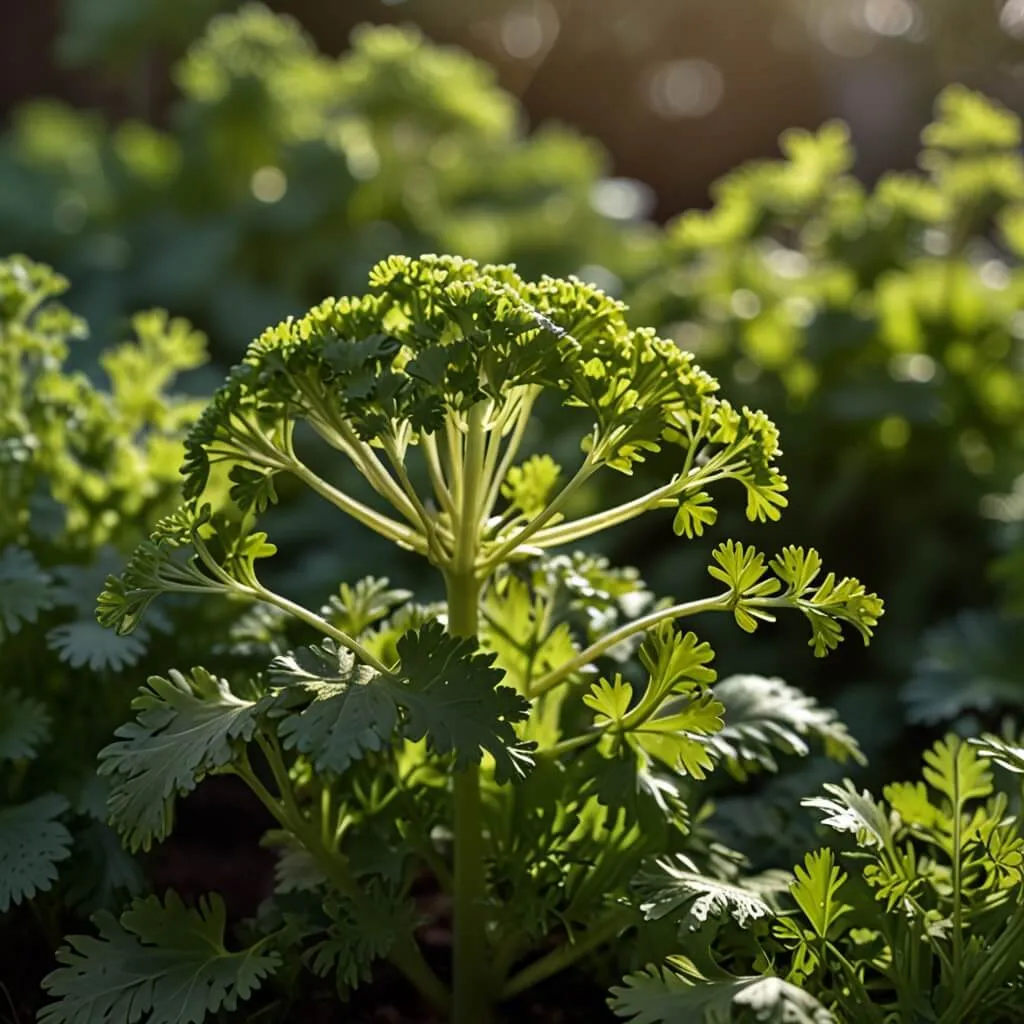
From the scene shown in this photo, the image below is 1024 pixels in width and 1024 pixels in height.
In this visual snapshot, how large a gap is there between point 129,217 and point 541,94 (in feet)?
16.2

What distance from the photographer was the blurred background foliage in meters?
2.11

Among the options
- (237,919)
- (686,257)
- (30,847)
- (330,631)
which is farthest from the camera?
(686,257)

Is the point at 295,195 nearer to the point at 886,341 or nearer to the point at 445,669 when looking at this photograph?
the point at 886,341

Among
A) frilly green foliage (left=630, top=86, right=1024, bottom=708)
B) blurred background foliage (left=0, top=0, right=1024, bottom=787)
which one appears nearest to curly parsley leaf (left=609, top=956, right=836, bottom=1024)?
blurred background foliage (left=0, top=0, right=1024, bottom=787)

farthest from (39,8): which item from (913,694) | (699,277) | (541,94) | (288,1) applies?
(913,694)

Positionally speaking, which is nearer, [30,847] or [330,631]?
[330,631]

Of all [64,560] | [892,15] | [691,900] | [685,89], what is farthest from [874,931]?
[685,89]

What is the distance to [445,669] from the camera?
939mm

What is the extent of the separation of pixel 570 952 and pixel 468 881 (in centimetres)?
11

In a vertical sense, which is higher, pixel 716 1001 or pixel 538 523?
pixel 538 523

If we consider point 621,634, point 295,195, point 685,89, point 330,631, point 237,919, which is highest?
point 685,89

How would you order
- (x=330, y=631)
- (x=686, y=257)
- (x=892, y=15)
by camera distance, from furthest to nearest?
(x=892, y=15)
(x=686, y=257)
(x=330, y=631)

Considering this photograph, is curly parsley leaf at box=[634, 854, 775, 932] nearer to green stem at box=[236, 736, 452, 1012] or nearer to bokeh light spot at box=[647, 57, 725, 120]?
green stem at box=[236, 736, 452, 1012]

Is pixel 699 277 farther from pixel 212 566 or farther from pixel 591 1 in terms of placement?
pixel 591 1
